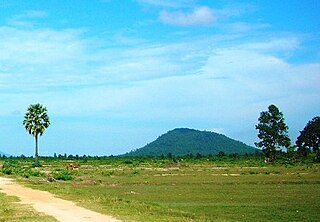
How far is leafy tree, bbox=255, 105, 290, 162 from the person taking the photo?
98.6 metres

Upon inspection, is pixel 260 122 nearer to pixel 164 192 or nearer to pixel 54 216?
pixel 164 192

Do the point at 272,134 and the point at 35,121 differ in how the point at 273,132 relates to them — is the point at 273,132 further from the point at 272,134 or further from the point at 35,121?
the point at 35,121

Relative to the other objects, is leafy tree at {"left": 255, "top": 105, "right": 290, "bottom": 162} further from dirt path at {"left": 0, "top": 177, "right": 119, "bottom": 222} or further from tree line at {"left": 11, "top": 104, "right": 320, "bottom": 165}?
dirt path at {"left": 0, "top": 177, "right": 119, "bottom": 222}

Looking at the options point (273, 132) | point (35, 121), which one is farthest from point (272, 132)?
point (35, 121)

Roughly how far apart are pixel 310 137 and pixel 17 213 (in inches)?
3661

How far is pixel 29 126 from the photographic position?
286 ft

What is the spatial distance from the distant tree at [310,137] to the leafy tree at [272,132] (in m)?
11.7

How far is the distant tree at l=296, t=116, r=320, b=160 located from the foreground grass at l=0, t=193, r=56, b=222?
285ft

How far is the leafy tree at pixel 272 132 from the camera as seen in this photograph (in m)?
98.6

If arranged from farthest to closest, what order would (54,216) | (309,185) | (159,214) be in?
(309,185) < (159,214) < (54,216)

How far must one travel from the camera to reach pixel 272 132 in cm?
9856

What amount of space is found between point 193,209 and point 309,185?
19949 millimetres

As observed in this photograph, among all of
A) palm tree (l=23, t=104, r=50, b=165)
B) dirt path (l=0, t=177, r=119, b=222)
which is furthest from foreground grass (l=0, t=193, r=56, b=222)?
palm tree (l=23, t=104, r=50, b=165)

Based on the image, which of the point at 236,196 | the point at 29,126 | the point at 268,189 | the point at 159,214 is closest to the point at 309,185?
the point at 268,189
